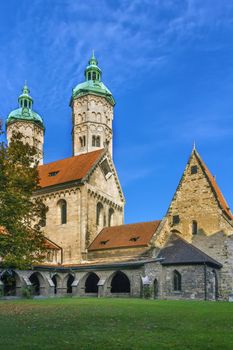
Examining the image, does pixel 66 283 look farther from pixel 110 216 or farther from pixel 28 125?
pixel 28 125

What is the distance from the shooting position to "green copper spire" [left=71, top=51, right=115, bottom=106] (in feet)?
204

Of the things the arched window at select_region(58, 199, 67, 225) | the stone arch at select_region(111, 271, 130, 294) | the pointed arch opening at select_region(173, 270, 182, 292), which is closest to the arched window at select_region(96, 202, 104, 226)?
the arched window at select_region(58, 199, 67, 225)

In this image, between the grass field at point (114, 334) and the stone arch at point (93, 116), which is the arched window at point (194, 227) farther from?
the grass field at point (114, 334)

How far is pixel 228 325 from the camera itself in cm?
1372

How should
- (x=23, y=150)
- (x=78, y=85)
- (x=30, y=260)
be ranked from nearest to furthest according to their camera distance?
(x=30, y=260) < (x=23, y=150) < (x=78, y=85)

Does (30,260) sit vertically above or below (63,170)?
below

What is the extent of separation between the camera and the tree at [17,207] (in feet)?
85.5

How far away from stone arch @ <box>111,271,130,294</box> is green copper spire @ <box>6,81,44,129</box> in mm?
35374

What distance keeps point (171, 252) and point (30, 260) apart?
15125mm

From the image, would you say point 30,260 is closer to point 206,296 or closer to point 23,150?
point 23,150

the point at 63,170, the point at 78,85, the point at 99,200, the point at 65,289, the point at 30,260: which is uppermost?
the point at 78,85

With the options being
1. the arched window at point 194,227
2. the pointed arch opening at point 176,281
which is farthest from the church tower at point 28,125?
the pointed arch opening at point 176,281

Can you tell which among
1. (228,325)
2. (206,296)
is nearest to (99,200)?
(206,296)

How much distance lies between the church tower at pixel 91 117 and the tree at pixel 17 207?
102 ft
